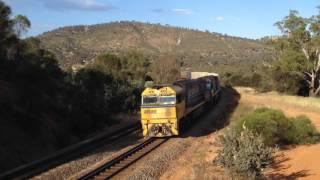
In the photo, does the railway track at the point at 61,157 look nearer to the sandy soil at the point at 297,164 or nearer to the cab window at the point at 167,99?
the cab window at the point at 167,99

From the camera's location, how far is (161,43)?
157875mm

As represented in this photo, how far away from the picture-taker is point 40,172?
18.5 m

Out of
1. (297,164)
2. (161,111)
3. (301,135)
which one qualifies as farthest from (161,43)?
(297,164)

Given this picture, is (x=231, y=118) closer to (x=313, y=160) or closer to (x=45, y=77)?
(x=45, y=77)

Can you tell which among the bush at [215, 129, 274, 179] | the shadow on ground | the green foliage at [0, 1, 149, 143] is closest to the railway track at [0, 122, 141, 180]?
the green foliage at [0, 1, 149, 143]

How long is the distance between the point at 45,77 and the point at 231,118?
49.2ft

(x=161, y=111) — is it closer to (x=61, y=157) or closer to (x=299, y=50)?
(x=61, y=157)

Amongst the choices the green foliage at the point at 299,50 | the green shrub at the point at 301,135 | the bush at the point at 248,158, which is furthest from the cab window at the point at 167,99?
the green foliage at the point at 299,50

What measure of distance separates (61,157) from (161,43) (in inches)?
5380

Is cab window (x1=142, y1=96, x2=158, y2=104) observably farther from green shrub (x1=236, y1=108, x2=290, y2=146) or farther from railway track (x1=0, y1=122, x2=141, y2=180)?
green shrub (x1=236, y1=108, x2=290, y2=146)

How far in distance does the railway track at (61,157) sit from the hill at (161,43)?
90114mm

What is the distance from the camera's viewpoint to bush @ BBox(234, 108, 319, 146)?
2447 cm

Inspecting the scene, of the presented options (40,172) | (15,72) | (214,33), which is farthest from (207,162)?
(214,33)

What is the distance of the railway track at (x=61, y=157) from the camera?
18250mm
